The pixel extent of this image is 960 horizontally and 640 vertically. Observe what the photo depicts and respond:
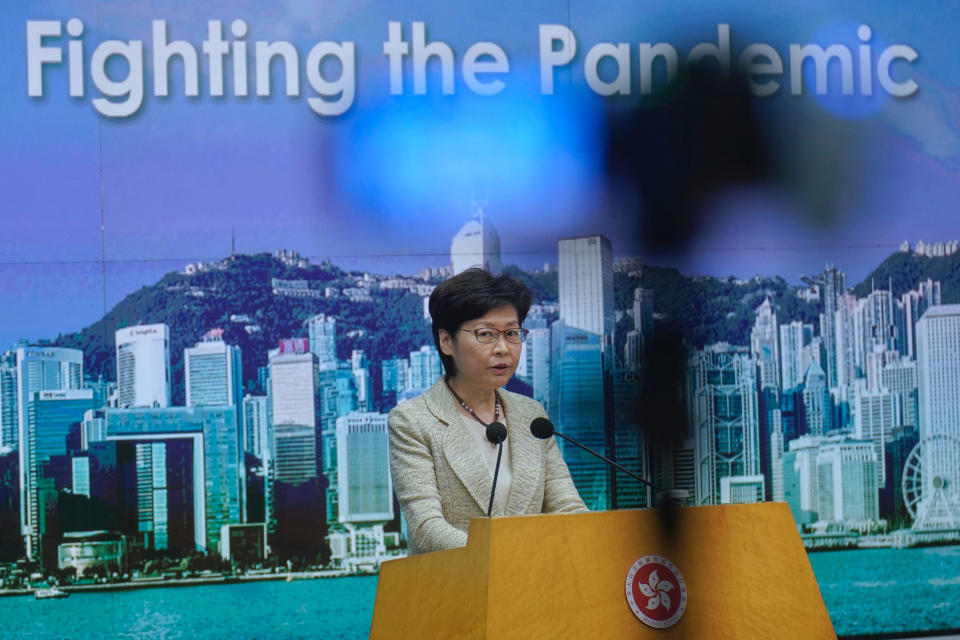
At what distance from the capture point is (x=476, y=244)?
17.6ft

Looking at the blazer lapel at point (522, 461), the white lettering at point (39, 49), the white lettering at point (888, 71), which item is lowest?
the blazer lapel at point (522, 461)

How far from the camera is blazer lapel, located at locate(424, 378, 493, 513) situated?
2.77m

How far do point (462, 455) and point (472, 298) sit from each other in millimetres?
361

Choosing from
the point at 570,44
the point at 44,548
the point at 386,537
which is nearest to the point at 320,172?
the point at 570,44

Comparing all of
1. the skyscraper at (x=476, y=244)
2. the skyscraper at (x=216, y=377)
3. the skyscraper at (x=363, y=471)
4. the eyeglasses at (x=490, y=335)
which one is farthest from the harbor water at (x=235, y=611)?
the eyeglasses at (x=490, y=335)

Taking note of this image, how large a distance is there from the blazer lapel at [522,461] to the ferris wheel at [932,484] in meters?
3.29

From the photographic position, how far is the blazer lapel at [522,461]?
2785 millimetres

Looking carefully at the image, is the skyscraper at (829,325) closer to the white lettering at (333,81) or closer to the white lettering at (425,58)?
the white lettering at (425,58)

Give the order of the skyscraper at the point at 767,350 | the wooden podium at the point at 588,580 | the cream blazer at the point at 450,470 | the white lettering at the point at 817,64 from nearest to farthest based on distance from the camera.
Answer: the white lettering at the point at 817,64, the wooden podium at the point at 588,580, the cream blazer at the point at 450,470, the skyscraper at the point at 767,350

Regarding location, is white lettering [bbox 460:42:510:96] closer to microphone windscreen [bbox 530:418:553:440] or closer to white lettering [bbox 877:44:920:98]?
white lettering [bbox 877:44:920:98]

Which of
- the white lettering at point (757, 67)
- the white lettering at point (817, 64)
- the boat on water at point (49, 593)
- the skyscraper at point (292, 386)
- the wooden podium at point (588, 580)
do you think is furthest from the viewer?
the skyscraper at point (292, 386)

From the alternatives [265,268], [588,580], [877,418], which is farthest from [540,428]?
[877,418]

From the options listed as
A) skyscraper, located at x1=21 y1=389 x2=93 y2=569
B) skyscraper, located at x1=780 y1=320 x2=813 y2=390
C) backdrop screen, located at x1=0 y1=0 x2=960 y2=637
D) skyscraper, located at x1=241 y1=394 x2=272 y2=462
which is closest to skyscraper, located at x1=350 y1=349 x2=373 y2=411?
backdrop screen, located at x1=0 y1=0 x2=960 y2=637

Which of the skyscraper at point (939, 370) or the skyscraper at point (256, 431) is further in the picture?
the skyscraper at point (939, 370)
